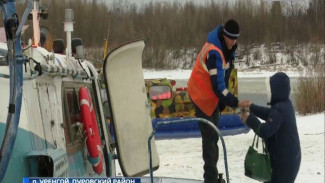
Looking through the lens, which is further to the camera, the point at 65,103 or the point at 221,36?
the point at 221,36

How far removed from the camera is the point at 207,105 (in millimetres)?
5289

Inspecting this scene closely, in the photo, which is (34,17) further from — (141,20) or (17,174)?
(141,20)

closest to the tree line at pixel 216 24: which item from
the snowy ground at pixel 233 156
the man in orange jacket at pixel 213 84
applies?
the snowy ground at pixel 233 156

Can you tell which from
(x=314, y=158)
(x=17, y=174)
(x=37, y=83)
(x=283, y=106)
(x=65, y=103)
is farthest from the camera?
(x=314, y=158)

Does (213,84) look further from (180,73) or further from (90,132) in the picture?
(180,73)

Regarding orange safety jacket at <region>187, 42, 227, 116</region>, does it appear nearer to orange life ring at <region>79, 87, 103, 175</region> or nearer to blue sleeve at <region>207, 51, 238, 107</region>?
blue sleeve at <region>207, 51, 238, 107</region>

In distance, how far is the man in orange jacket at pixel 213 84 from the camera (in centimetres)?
510

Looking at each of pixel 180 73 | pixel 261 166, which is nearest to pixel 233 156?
pixel 261 166

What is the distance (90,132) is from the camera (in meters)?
3.92

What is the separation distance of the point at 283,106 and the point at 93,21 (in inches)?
633

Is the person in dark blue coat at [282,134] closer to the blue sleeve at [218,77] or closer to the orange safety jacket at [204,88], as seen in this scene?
the blue sleeve at [218,77]

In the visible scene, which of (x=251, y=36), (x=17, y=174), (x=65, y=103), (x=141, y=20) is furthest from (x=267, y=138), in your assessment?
(x=251, y=36)

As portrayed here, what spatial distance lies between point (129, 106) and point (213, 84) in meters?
0.94

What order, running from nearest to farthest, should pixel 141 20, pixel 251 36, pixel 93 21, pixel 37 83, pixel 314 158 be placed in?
1. pixel 37 83
2. pixel 314 158
3. pixel 93 21
4. pixel 141 20
5. pixel 251 36
